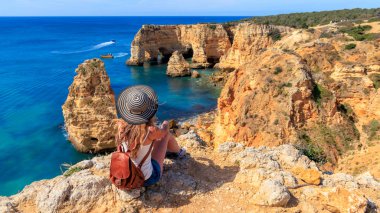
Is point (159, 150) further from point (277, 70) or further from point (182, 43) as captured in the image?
point (182, 43)

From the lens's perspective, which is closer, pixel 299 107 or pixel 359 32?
pixel 299 107

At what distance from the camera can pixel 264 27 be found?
5131cm

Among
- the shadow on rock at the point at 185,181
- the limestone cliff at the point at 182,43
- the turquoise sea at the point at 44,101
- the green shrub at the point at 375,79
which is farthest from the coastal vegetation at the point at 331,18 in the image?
the shadow on rock at the point at 185,181

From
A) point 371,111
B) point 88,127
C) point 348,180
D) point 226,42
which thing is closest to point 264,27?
point 226,42

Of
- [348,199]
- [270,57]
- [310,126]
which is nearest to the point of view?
[348,199]

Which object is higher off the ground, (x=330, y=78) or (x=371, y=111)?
(x=330, y=78)

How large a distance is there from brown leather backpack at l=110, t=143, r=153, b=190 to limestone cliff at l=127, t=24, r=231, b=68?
55.0 metres

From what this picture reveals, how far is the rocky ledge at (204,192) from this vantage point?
509cm

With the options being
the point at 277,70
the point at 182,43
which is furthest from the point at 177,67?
the point at 277,70

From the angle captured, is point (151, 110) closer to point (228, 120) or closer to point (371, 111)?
point (228, 120)

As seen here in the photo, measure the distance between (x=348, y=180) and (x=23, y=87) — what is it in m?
44.5

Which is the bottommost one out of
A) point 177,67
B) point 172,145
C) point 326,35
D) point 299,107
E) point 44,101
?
point 44,101

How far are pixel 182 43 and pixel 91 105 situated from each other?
47.3 metres

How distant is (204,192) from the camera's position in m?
5.64
